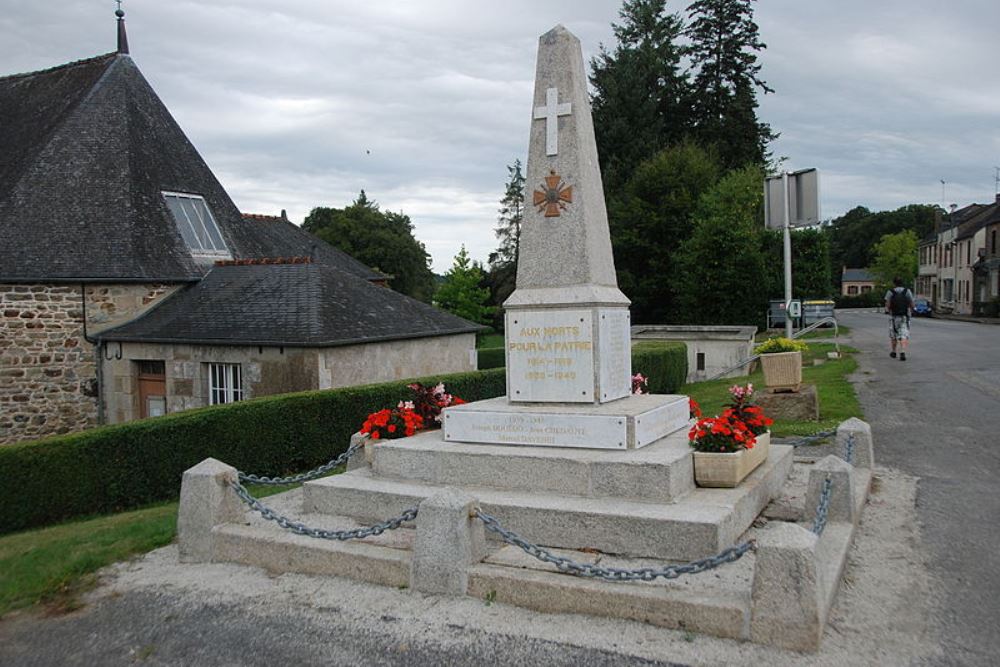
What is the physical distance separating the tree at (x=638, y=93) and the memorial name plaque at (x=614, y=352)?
32.5m

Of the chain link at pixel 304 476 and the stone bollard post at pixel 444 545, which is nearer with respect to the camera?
the stone bollard post at pixel 444 545

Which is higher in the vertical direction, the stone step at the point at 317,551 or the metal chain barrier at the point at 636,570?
the metal chain barrier at the point at 636,570

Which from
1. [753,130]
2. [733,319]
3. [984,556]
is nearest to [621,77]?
[753,130]

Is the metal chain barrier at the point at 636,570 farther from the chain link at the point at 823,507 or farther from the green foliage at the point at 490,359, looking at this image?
the green foliage at the point at 490,359

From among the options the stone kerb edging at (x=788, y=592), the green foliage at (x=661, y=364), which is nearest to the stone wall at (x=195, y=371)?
the green foliage at (x=661, y=364)

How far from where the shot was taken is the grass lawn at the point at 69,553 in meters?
6.19

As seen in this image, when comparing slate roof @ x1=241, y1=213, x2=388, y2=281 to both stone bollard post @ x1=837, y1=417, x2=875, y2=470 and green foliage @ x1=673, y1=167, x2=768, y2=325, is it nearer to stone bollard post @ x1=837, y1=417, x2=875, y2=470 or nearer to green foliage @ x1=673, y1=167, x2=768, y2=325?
green foliage @ x1=673, y1=167, x2=768, y2=325

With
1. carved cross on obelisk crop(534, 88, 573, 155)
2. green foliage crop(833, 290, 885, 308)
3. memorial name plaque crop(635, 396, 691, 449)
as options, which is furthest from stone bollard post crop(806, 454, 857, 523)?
green foliage crop(833, 290, 885, 308)

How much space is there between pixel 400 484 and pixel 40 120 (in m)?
19.0

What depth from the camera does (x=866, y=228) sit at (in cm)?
10269

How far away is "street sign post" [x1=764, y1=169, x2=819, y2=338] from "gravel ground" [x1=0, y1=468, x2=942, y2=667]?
8326mm

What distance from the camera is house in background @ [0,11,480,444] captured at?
635 inches

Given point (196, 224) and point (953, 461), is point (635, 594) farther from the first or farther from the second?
point (196, 224)

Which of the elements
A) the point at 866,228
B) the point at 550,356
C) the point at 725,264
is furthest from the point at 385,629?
the point at 866,228
